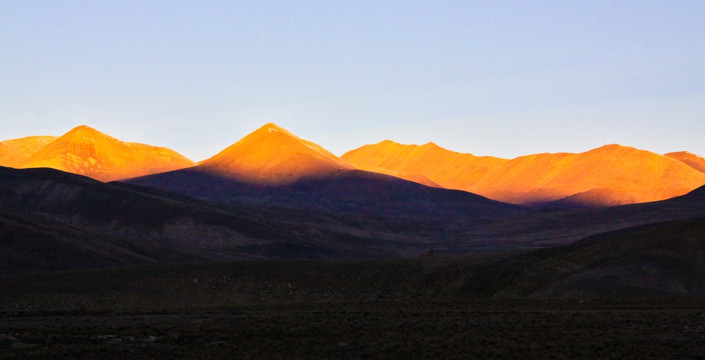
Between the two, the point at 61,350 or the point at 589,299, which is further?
the point at 589,299

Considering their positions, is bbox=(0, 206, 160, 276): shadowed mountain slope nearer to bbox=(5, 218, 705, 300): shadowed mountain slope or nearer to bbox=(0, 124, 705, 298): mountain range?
bbox=(0, 124, 705, 298): mountain range

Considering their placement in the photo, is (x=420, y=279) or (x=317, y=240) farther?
(x=317, y=240)

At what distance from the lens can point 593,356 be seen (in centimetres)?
A: 3000

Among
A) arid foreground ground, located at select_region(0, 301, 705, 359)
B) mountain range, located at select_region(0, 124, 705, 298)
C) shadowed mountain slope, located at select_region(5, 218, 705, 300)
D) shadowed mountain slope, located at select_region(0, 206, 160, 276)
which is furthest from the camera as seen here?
shadowed mountain slope, located at select_region(0, 206, 160, 276)

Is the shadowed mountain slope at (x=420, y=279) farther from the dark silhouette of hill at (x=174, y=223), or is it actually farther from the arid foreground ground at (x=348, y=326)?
the dark silhouette of hill at (x=174, y=223)

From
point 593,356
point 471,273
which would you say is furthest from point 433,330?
point 471,273

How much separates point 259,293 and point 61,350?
105 feet

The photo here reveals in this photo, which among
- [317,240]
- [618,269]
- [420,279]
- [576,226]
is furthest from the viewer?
[576,226]

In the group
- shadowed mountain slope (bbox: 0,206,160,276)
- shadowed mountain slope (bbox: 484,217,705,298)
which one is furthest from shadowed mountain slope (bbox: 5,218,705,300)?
shadowed mountain slope (bbox: 0,206,160,276)

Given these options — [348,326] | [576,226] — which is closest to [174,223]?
[576,226]

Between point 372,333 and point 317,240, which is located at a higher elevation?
point 317,240

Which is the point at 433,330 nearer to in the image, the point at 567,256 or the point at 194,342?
the point at 194,342

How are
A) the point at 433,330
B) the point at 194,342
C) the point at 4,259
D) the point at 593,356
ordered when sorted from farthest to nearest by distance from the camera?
the point at 4,259 < the point at 433,330 < the point at 194,342 < the point at 593,356

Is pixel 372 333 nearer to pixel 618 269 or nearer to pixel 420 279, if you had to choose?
pixel 618 269
